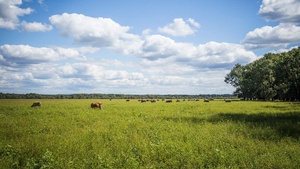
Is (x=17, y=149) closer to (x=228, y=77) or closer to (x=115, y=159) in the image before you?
(x=115, y=159)

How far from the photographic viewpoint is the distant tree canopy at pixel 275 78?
200ft

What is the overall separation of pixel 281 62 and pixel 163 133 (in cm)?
6331

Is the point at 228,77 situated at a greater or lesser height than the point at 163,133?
greater

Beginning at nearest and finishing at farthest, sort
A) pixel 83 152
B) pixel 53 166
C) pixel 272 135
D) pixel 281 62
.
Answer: pixel 53 166, pixel 83 152, pixel 272 135, pixel 281 62

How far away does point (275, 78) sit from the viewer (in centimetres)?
6706

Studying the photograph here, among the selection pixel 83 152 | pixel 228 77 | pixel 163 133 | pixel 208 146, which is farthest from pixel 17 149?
pixel 228 77

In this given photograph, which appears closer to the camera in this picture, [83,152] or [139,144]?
[83,152]

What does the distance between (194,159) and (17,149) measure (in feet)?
22.2

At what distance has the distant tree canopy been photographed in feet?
200

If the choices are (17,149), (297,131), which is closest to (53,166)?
(17,149)

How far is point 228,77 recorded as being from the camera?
305 ft

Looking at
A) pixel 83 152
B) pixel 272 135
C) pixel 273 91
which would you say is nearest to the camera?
pixel 83 152

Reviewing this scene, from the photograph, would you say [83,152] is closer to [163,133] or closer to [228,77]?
[163,133]

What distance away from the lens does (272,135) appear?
1085cm
